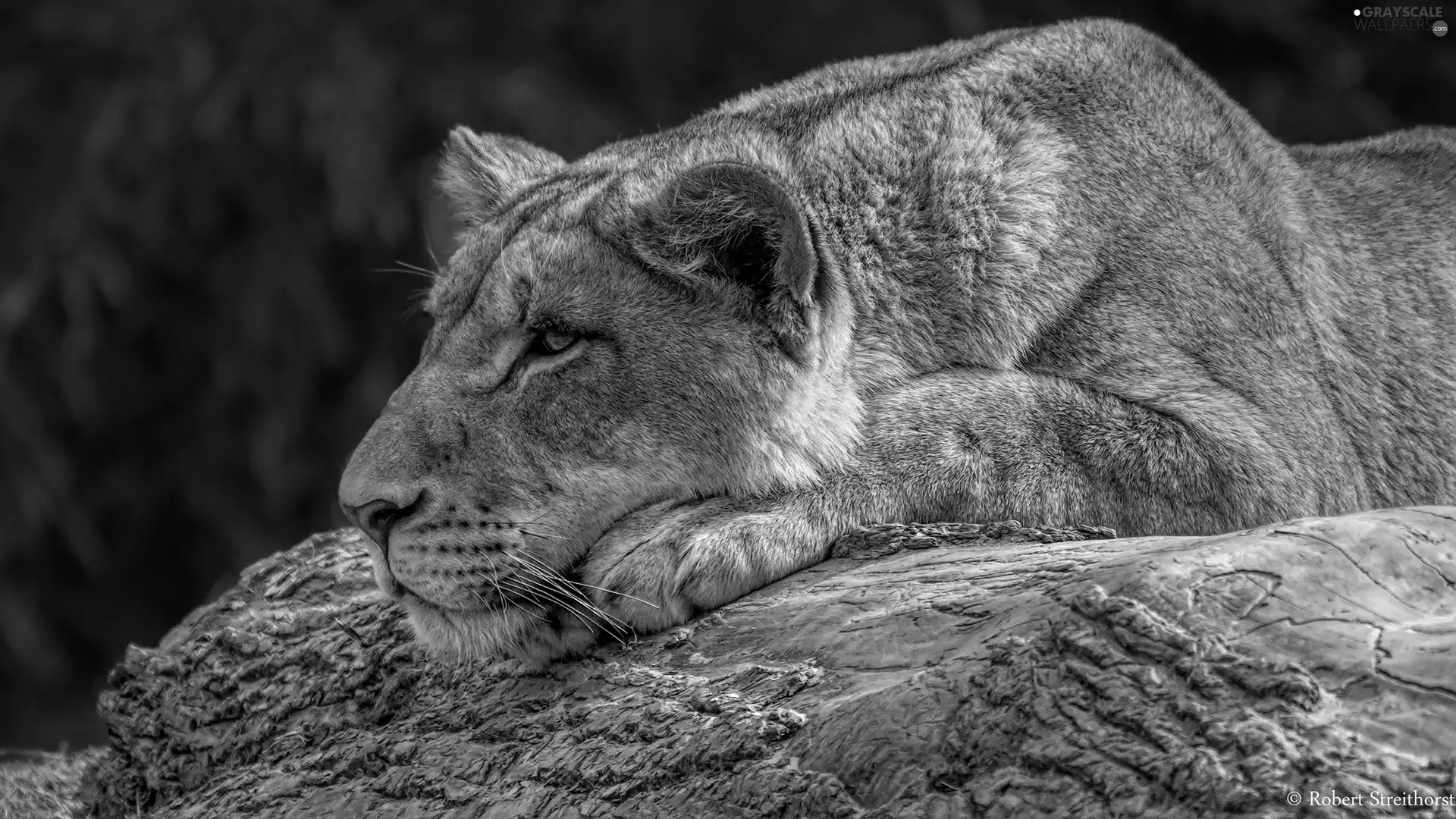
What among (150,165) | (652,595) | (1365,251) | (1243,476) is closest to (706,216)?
(652,595)

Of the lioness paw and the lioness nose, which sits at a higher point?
the lioness nose

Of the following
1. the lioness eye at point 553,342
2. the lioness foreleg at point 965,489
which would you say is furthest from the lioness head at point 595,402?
the lioness foreleg at point 965,489

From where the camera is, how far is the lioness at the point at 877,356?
4004 millimetres

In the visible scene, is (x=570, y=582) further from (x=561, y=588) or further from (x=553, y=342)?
(x=553, y=342)

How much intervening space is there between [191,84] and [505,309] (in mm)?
8235

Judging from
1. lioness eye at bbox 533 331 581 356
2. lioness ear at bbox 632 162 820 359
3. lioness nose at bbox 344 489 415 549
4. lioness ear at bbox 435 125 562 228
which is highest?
lioness ear at bbox 435 125 562 228

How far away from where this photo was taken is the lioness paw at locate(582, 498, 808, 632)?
379 cm

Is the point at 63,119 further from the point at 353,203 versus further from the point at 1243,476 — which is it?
the point at 1243,476

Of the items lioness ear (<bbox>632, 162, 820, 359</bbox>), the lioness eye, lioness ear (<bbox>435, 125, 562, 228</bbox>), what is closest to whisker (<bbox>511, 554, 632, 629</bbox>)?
the lioness eye

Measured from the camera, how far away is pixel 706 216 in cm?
418

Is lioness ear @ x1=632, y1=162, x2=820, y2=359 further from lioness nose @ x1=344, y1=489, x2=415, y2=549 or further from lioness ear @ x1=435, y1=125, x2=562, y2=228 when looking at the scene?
lioness ear @ x1=435, y1=125, x2=562, y2=228

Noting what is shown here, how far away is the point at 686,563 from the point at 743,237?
97 cm

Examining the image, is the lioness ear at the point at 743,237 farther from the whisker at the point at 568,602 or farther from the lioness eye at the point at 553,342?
the whisker at the point at 568,602

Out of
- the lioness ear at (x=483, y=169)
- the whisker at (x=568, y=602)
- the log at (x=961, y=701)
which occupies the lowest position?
the log at (x=961, y=701)
